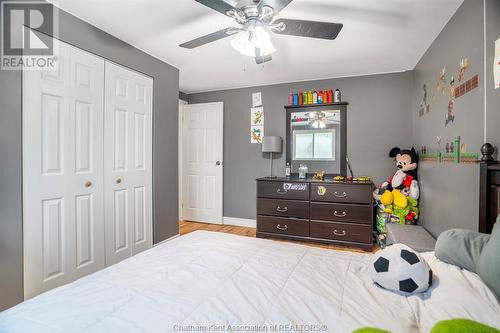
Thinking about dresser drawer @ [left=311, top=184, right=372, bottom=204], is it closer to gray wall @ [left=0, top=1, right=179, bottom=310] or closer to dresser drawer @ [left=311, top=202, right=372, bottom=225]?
dresser drawer @ [left=311, top=202, right=372, bottom=225]

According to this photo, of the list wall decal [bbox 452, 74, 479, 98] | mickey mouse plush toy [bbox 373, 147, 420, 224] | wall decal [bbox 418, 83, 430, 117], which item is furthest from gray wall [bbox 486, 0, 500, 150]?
mickey mouse plush toy [bbox 373, 147, 420, 224]

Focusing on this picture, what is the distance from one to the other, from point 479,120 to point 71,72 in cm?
303

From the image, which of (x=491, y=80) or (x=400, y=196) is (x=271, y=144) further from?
(x=491, y=80)

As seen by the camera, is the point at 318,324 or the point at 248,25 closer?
the point at 318,324

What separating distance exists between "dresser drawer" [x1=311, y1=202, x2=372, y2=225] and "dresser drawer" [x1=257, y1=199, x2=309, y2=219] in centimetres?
12

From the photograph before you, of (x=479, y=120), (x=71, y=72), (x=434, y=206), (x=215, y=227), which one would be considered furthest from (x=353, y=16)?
(x=215, y=227)

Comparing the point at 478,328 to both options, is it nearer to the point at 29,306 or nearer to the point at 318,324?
the point at 318,324

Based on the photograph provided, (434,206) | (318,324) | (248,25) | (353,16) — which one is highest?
(353,16)

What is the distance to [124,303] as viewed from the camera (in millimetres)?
963

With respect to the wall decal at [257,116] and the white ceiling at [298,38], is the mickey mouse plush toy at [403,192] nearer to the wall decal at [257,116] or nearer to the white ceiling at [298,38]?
the white ceiling at [298,38]

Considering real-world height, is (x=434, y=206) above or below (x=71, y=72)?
below

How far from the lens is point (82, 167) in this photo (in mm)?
2133

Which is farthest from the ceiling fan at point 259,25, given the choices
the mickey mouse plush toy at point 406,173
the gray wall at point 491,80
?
the mickey mouse plush toy at point 406,173

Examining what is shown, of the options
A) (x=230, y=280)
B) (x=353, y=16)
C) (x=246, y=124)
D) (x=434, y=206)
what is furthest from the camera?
(x=246, y=124)
